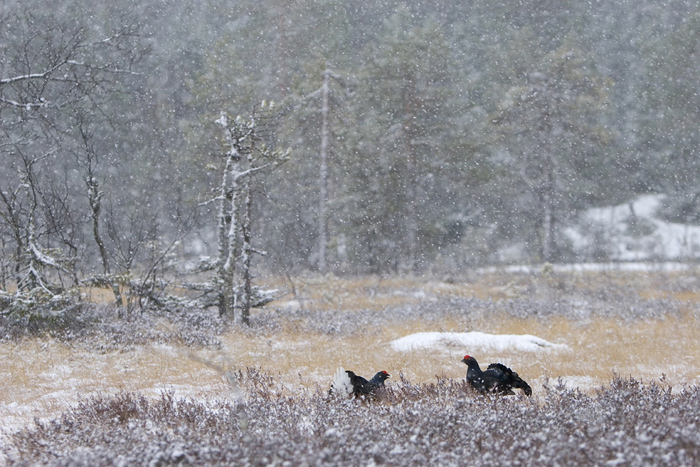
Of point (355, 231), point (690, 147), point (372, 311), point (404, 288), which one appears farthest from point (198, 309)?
point (690, 147)

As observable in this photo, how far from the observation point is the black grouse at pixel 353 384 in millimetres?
6664

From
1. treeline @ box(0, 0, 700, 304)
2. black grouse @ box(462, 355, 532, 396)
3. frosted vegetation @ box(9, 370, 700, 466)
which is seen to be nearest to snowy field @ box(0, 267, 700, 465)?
frosted vegetation @ box(9, 370, 700, 466)

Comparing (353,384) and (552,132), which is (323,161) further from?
(353,384)

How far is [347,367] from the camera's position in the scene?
33.7 feet

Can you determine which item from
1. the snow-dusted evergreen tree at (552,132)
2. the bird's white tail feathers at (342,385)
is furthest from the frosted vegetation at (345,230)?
the bird's white tail feathers at (342,385)

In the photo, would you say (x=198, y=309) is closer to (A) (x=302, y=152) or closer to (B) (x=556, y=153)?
(A) (x=302, y=152)

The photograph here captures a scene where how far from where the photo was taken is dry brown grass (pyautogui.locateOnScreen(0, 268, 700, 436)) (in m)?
8.40

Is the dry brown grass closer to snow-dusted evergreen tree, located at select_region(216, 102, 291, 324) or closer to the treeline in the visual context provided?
snow-dusted evergreen tree, located at select_region(216, 102, 291, 324)

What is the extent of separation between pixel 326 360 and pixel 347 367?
0.70 m

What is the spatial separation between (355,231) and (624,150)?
19.8 m

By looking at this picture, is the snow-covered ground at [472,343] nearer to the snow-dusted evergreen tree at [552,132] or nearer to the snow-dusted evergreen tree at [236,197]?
the snow-dusted evergreen tree at [236,197]

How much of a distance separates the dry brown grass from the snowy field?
0.15 ft

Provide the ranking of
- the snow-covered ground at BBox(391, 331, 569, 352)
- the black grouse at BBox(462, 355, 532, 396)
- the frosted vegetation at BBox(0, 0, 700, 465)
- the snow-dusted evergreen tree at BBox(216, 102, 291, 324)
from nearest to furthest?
the frosted vegetation at BBox(0, 0, 700, 465), the black grouse at BBox(462, 355, 532, 396), the snow-covered ground at BBox(391, 331, 569, 352), the snow-dusted evergreen tree at BBox(216, 102, 291, 324)

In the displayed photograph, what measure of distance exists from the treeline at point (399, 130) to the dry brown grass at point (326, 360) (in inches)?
569
